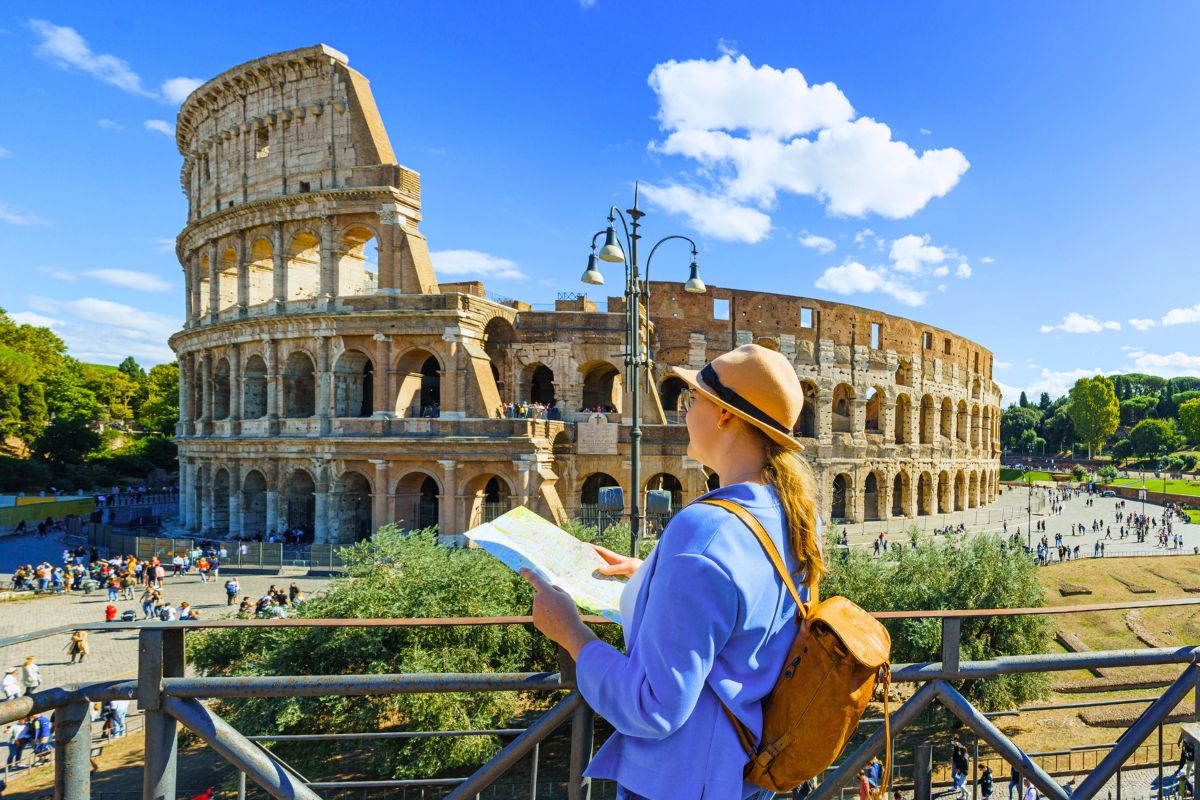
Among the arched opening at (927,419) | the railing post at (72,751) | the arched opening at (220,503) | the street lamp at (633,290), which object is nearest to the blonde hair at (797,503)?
the railing post at (72,751)

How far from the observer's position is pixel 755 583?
156 centimetres

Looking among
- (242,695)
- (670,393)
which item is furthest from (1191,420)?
(242,695)

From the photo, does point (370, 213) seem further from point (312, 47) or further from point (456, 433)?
point (456, 433)

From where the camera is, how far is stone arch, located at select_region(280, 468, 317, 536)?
90.1 ft

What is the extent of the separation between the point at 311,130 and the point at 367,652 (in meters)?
24.0

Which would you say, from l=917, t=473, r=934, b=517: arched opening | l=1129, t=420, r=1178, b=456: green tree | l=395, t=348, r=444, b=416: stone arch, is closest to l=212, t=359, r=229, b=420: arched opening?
l=395, t=348, r=444, b=416: stone arch

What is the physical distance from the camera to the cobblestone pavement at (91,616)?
1548 centimetres

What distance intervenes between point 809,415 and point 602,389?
1241 centimetres

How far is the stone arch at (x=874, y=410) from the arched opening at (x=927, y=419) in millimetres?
2593

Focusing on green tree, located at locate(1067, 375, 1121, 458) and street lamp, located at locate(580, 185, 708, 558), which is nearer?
street lamp, located at locate(580, 185, 708, 558)

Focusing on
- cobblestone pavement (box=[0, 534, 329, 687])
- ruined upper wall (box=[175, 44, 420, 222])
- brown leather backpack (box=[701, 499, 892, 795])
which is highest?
ruined upper wall (box=[175, 44, 420, 222])

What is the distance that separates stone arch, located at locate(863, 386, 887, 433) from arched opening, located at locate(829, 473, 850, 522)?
3199mm

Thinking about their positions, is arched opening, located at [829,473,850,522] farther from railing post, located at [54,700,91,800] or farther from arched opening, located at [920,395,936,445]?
railing post, located at [54,700,91,800]

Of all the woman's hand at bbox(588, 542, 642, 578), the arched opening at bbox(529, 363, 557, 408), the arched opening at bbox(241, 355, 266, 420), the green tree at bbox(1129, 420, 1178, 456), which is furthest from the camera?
the green tree at bbox(1129, 420, 1178, 456)
